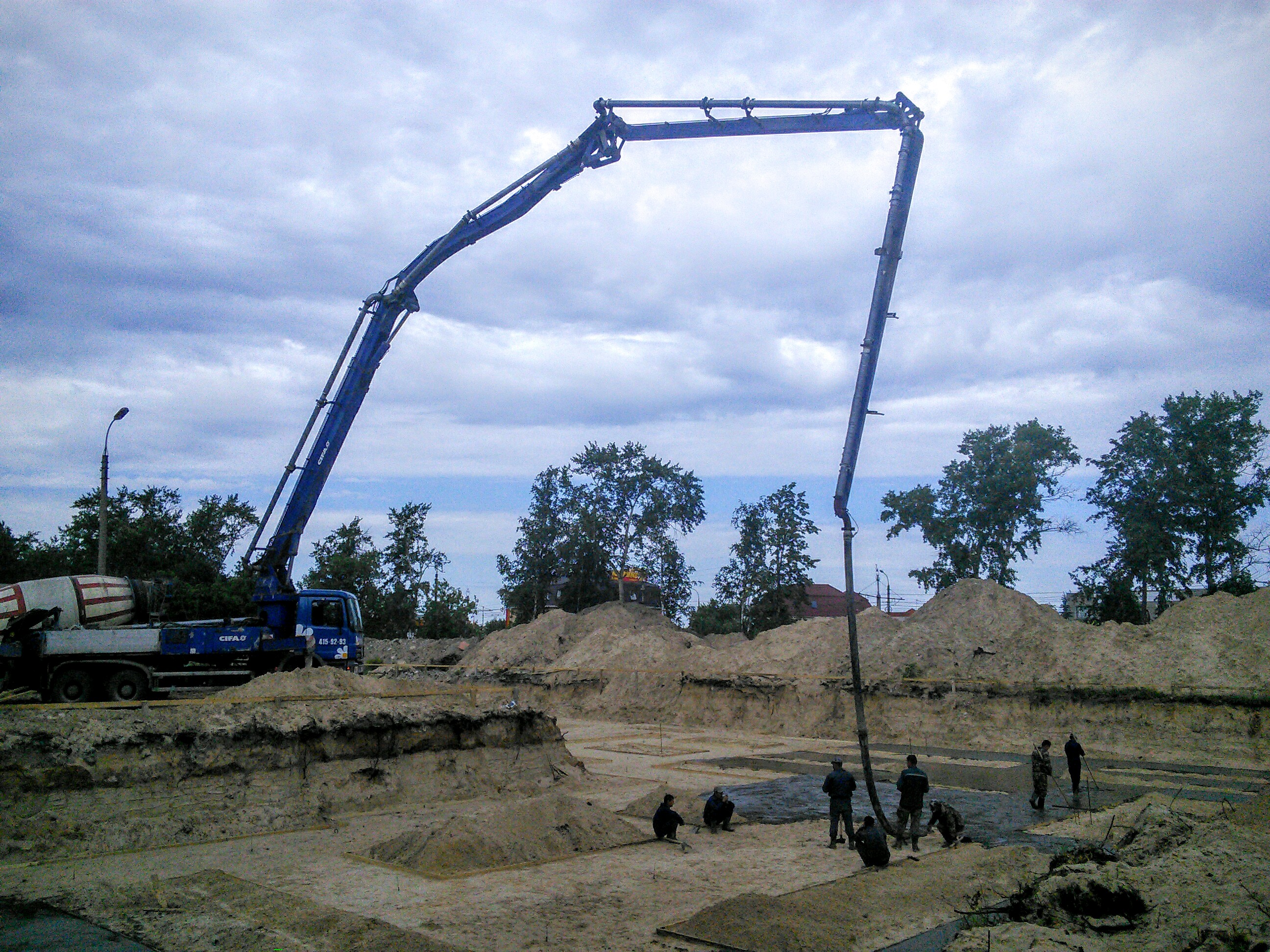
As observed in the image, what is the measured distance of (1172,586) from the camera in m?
39.4

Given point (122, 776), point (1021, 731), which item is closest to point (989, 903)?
point (122, 776)

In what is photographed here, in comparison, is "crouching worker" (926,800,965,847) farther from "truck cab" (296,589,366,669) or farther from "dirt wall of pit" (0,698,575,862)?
"truck cab" (296,589,366,669)

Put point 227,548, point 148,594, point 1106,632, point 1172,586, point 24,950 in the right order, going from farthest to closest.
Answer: point 227,548 → point 1172,586 → point 1106,632 → point 148,594 → point 24,950

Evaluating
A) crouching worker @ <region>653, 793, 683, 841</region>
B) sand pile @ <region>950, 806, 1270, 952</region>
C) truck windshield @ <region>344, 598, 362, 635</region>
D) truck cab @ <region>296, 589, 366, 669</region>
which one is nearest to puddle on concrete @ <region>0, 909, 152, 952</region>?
crouching worker @ <region>653, 793, 683, 841</region>

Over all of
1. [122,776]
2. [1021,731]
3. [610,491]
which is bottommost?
[1021,731]

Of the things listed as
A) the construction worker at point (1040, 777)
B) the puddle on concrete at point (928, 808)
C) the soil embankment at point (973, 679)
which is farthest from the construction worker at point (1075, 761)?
the soil embankment at point (973, 679)

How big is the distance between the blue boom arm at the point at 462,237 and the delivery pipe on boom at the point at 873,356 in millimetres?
1578

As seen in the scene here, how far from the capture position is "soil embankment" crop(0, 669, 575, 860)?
1205 centimetres

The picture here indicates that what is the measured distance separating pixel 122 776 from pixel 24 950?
5489 mm

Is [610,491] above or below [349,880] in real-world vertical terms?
above

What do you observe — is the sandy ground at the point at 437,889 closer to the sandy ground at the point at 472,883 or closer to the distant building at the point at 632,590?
the sandy ground at the point at 472,883

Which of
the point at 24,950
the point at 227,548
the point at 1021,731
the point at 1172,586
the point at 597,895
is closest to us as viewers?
the point at 24,950

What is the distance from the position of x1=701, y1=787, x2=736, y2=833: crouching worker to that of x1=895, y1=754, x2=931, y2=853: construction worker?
2620 mm

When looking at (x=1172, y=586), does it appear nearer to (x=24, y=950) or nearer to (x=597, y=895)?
(x=597, y=895)
